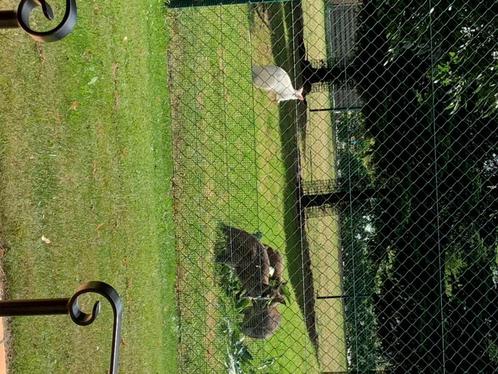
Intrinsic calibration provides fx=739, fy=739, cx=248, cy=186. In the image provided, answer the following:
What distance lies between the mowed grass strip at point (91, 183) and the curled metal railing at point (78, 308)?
1.98m

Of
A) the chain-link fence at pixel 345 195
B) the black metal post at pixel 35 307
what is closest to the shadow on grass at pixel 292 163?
the chain-link fence at pixel 345 195

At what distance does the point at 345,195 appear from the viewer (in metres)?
7.23

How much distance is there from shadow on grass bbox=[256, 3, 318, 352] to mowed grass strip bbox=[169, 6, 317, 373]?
3.5 inches

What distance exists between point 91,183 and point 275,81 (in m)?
2.89

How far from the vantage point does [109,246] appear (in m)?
5.50

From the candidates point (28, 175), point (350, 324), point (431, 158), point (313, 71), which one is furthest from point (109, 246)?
point (313, 71)

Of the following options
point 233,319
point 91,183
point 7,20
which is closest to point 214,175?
point 233,319

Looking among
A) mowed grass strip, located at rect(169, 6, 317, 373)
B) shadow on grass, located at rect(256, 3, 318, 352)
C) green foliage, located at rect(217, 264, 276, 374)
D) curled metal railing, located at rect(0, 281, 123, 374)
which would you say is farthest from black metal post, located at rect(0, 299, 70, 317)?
shadow on grass, located at rect(256, 3, 318, 352)

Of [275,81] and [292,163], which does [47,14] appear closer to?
[275,81]

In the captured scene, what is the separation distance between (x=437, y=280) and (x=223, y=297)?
1.91 m

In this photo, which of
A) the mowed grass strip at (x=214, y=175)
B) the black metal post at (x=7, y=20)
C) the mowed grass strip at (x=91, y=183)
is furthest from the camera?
the mowed grass strip at (x=214, y=175)

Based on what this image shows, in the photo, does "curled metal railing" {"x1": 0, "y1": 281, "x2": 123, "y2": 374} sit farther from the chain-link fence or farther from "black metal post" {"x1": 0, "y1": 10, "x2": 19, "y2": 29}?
the chain-link fence

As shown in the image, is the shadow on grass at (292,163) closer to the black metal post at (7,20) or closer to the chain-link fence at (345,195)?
the chain-link fence at (345,195)

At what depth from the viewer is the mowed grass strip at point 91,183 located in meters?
4.31
